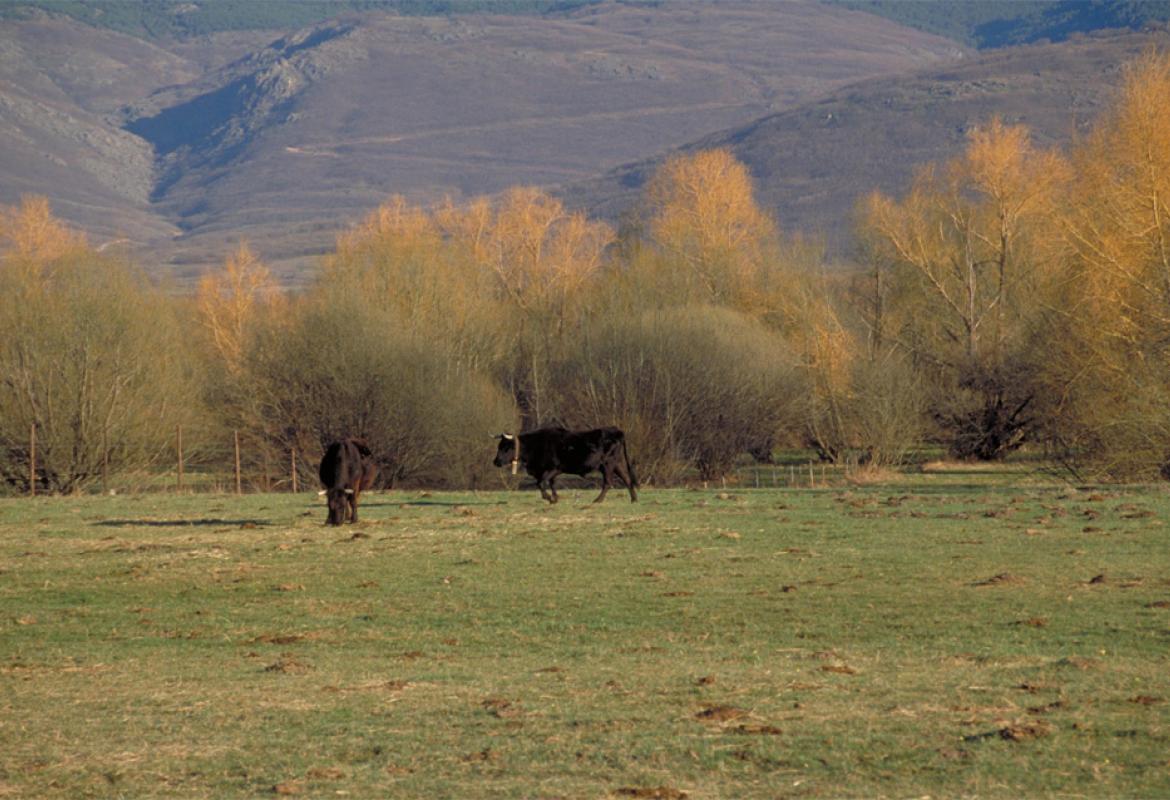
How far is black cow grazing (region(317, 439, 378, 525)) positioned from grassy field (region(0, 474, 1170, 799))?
62cm

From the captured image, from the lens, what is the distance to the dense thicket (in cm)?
3881

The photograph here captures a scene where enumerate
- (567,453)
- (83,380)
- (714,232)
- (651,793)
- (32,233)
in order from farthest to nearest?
(32,233), (714,232), (83,380), (567,453), (651,793)

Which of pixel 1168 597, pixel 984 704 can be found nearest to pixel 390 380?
pixel 1168 597

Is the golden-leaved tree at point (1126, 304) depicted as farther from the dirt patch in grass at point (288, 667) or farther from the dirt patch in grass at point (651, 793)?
the dirt patch in grass at point (651, 793)

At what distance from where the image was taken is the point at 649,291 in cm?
6794

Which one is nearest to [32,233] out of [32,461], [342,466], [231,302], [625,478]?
[231,302]

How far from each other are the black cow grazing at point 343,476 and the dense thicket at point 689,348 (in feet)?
63.8

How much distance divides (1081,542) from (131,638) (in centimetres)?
1285

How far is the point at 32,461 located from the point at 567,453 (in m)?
17.5

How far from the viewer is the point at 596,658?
13570mm

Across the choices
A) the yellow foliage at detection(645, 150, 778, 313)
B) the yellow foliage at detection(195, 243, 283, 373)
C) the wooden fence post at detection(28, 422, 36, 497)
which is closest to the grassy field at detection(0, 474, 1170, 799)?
the wooden fence post at detection(28, 422, 36, 497)

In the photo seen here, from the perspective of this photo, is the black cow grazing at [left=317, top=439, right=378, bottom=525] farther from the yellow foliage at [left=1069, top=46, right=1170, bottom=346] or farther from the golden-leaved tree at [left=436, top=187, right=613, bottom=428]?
the golden-leaved tree at [left=436, top=187, right=613, bottom=428]

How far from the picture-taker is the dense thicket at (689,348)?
127 ft

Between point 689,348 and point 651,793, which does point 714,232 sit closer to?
point 689,348
